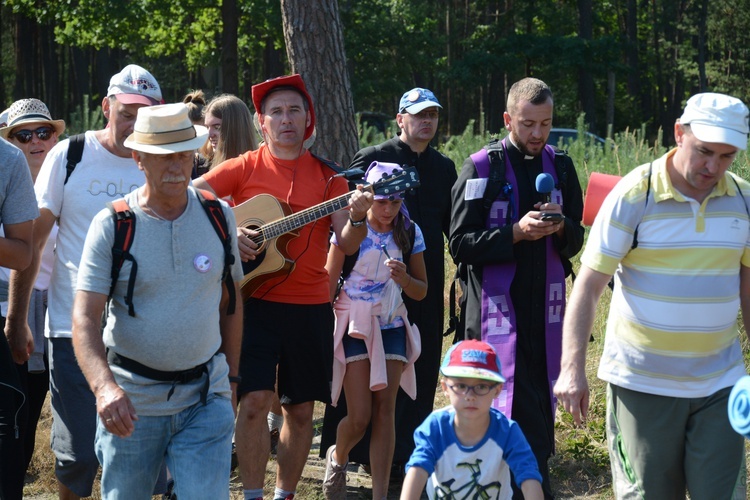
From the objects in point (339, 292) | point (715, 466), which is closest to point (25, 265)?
point (339, 292)

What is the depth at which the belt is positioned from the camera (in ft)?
12.4

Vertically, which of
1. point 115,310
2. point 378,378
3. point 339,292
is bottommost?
point 378,378

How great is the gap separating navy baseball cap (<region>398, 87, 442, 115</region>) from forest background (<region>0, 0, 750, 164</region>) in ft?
37.1

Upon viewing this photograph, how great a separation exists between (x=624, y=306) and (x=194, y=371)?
164 centimetres

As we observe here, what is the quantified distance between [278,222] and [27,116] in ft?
5.70

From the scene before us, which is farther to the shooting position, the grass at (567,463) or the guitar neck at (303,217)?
the grass at (567,463)

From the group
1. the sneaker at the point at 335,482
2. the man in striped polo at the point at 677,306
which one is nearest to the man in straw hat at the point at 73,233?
the sneaker at the point at 335,482

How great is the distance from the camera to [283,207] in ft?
17.7

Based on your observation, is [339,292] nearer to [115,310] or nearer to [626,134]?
[115,310]

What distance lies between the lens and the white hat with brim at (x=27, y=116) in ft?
19.3

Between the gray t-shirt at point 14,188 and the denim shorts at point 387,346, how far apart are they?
6.39 feet

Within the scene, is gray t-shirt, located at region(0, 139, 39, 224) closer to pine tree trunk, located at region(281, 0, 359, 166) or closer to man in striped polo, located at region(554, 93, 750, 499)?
man in striped polo, located at region(554, 93, 750, 499)

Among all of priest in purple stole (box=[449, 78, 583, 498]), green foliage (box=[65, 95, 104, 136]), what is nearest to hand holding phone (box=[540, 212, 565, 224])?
priest in purple stole (box=[449, 78, 583, 498])

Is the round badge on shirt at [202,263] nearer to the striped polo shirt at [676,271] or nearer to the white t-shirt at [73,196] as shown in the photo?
the white t-shirt at [73,196]
